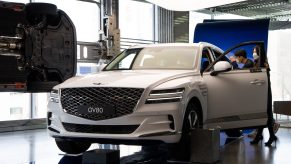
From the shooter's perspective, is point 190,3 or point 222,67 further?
point 190,3

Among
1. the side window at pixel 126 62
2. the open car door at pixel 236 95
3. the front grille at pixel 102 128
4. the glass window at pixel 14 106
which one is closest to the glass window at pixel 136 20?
the glass window at pixel 14 106

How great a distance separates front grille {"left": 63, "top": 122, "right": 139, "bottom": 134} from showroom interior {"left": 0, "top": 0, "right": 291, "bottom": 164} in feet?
0.98

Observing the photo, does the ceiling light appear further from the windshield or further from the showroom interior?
the windshield

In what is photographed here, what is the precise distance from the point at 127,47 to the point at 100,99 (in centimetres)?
635

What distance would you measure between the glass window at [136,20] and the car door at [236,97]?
280 inches

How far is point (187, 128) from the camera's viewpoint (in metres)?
4.82

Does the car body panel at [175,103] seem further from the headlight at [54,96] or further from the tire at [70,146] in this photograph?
the tire at [70,146]

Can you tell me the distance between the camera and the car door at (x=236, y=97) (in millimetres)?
5508

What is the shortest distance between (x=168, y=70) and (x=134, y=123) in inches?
45.7

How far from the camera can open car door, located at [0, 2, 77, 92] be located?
15.0 ft

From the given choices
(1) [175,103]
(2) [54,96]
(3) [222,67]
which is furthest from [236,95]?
(2) [54,96]

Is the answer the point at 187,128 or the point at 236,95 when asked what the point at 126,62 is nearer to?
the point at 236,95

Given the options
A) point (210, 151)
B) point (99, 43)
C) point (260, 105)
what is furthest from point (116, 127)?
point (99, 43)

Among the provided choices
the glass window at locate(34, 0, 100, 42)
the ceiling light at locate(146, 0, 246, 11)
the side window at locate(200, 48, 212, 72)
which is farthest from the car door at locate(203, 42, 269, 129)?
the glass window at locate(34, 0, 100, 42)
